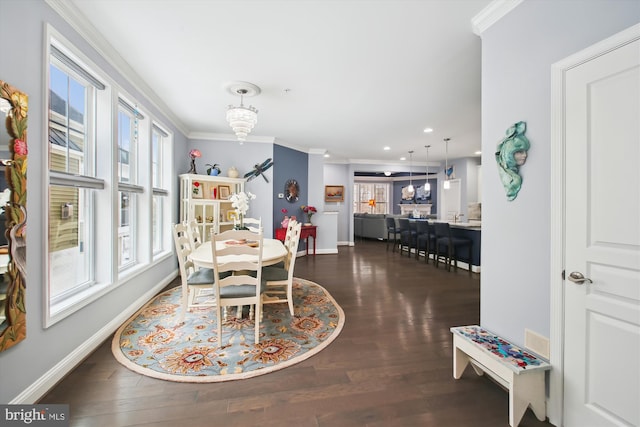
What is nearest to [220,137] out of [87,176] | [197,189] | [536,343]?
[197,189]

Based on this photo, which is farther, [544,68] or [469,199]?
[469,199]

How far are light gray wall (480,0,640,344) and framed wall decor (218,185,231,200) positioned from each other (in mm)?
4418

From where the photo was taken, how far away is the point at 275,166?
19.7 ft

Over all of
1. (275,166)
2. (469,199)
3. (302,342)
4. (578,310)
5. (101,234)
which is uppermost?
(275,166)

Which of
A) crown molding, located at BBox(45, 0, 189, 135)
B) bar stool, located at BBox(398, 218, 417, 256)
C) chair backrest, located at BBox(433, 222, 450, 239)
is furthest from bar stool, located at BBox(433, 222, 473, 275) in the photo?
crown molding, located at BBox(45, 0, 189, 135)

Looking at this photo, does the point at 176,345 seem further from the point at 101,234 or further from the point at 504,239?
the point at 504,239

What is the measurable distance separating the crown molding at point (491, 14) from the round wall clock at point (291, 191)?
4760 millimetres

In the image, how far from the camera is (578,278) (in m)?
1.45

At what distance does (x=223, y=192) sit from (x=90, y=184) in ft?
9.35

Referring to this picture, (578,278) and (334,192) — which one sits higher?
(334,192)

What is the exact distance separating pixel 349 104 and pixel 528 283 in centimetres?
311

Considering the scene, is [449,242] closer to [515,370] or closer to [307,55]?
[515,370]

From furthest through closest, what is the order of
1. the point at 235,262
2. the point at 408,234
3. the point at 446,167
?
the point at 446,167, the point at 408,234, the point at 235,262

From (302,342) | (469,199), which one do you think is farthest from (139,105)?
(469,199)
